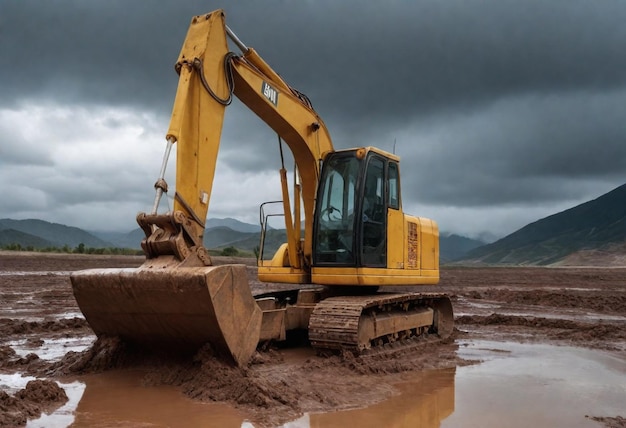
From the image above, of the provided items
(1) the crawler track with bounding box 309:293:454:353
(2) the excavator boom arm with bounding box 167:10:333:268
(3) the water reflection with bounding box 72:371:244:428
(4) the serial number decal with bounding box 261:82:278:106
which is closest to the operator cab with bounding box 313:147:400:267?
(1) the crawler track with bounding box 309:293:454:353

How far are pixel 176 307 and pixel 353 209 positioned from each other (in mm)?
3478

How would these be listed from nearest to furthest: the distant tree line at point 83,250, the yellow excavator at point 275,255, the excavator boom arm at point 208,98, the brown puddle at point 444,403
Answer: the brown puddle at point 444,403
the yellow excavator at point 275,255
the excavator boom arm at point 208,98
the distant tree line at point 83,250

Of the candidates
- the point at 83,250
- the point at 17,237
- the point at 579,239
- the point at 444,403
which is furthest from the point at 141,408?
the point at 17,237

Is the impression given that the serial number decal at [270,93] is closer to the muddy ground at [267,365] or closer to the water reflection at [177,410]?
the muddy ground at [267,365]

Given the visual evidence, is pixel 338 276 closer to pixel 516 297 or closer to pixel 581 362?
pixel 581 362

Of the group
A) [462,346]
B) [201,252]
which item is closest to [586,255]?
[462,346]

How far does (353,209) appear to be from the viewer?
9250 mm

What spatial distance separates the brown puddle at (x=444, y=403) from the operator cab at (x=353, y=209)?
1.99 m

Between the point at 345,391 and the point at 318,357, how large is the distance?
71.0 inches

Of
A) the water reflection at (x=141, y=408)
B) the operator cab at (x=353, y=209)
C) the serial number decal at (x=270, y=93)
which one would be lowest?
the water reflection at (x=141, y=408)

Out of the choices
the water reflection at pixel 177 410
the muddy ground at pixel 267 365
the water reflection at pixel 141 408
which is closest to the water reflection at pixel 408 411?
the water reflection at pixel 177 410

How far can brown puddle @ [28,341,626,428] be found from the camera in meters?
5.70

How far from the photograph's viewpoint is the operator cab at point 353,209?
9.20 meters

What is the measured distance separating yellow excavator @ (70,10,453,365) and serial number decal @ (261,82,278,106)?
18 mm
